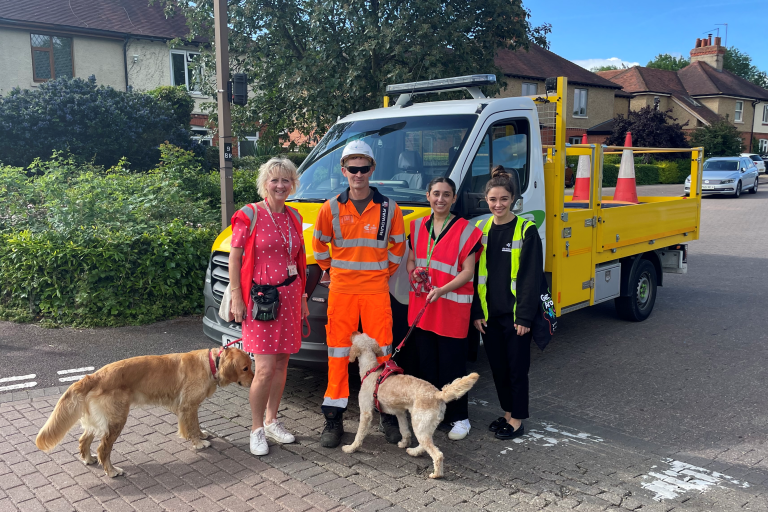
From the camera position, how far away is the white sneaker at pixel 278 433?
4.43 m

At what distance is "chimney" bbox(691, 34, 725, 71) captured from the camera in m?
58.2

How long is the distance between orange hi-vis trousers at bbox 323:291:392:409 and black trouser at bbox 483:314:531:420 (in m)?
0.79

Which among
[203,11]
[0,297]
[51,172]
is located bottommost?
[0,297]

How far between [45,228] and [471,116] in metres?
5.66

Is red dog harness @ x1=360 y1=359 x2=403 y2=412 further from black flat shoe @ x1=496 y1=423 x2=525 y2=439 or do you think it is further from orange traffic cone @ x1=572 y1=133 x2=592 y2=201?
orange traffic cone @ x1=572 y1=133 x2=592 y2=201

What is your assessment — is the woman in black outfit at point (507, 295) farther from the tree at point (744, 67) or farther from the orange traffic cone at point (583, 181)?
the tree at point (744, 67)

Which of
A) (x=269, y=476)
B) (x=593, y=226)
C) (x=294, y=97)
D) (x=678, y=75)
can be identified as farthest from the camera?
(x=678, y=75)

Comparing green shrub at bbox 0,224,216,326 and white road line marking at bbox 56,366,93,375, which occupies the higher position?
green shrub at bbox 0,224,216,326

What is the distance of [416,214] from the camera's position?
5043 mm

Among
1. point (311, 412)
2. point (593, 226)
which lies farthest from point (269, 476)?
point (593, 226)

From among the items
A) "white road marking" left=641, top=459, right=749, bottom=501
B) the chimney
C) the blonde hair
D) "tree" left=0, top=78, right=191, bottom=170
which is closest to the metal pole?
the blonde hair

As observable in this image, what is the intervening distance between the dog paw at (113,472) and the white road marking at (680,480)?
3226 mm

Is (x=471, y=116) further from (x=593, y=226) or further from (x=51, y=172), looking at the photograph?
(x=51, y=172)

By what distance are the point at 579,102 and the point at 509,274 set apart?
1680 inches
